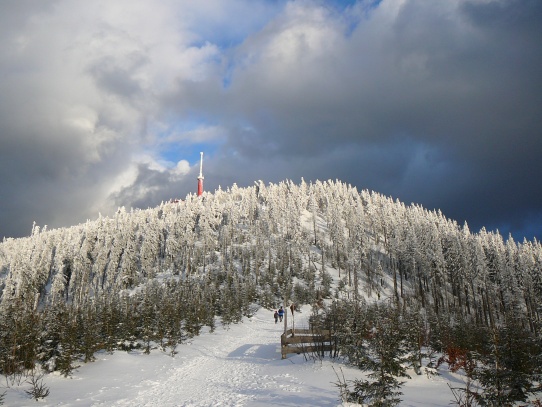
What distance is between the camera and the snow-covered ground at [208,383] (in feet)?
35.4

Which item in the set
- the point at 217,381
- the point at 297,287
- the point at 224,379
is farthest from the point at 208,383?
the point at 297,287

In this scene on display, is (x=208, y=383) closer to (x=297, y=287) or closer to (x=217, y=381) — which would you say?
(x=217, y=381)

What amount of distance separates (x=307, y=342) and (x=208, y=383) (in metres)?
5.99

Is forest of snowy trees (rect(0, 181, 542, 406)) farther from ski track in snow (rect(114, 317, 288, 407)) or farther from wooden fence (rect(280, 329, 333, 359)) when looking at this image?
ski track in snow (rect(114, 317, 288, 407))

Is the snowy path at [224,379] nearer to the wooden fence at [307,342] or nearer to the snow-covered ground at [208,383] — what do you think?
the snow-covered ground at [208,383]

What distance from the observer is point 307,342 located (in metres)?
17.8

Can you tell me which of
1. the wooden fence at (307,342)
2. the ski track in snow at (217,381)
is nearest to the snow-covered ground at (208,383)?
the ski track in snow at (217,381)

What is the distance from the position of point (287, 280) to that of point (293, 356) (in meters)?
57.1

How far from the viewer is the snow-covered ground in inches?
424

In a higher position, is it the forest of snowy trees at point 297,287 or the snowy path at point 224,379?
the forest of snowy trees at point 297,287

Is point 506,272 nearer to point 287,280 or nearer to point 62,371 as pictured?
point 287,280

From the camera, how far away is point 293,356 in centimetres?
1830

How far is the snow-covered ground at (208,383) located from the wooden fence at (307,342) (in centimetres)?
49

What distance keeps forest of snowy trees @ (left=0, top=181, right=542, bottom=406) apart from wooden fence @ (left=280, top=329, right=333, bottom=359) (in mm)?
934
